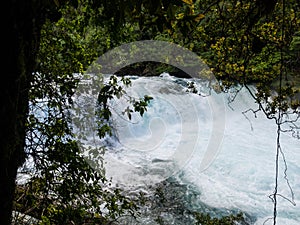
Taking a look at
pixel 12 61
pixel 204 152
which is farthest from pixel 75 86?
pixel 204 152

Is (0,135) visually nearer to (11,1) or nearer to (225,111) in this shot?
(11,1)

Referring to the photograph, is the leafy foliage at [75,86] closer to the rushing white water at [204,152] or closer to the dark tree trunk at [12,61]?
the dark tree trunk at [12,61]

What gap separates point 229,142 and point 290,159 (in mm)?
965

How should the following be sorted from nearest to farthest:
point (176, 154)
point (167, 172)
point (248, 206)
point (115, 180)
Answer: point (248, 206) → point (115, 180) → point (167, 172) → point (176, 154)

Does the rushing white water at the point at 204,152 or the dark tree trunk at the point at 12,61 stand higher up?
the rushing white water at the point at 204,152

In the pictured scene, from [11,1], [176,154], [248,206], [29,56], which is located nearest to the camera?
[11,1]

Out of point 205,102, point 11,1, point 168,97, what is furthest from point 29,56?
point 205,102

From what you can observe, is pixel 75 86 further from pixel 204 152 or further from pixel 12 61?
pixel 204 152

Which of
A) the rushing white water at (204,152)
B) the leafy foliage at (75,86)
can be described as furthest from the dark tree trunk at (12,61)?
the rushing white water at (204,152)

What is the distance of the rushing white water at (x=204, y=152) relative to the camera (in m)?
4.00

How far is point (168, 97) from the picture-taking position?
6594mm

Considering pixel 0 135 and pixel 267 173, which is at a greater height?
pixel 267 173

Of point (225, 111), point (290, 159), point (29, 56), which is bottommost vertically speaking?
point (29, 56)

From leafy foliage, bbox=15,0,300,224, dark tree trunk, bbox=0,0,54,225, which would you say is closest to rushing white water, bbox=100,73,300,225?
leafy foliage, bbox=15,0,300,224
